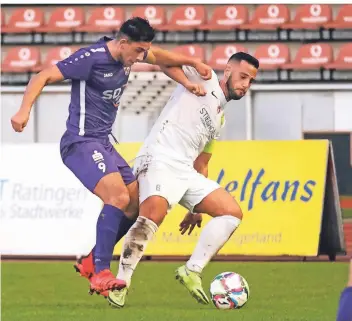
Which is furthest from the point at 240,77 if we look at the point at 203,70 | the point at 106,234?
the point at 106,234

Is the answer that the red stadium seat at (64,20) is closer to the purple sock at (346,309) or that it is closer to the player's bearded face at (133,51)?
the player's bearded face at (133,51)

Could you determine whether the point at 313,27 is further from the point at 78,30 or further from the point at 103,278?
the point at 103,278

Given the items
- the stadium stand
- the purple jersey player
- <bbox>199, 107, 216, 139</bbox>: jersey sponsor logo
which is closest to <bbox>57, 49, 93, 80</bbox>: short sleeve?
the purple jersey player

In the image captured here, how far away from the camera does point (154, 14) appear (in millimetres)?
21469

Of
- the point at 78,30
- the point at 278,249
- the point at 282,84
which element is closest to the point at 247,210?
the point at 278,249

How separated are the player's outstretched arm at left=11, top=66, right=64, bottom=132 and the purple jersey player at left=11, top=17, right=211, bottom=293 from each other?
0.04 feet

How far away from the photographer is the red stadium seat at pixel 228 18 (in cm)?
2127

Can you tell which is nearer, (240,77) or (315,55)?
(240,77)

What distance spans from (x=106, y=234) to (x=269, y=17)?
1463 cm

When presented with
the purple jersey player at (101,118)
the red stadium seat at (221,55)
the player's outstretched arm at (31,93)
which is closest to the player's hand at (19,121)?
the player's outstretched arm at (31,93)

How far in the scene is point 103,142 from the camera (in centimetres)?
741

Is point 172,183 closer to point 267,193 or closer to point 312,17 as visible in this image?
point 267,193

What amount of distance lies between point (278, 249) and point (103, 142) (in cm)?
611

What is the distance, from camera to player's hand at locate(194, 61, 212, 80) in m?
7.89
